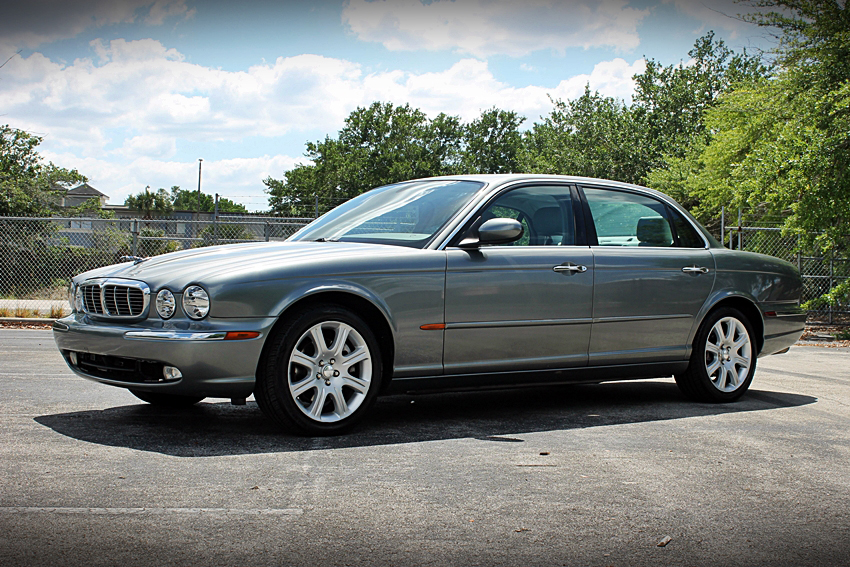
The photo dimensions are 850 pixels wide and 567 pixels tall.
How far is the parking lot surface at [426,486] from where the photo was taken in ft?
9.98

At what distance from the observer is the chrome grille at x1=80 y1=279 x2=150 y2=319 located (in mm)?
4766

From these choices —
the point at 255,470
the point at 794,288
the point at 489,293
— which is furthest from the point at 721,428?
the point at 255,470

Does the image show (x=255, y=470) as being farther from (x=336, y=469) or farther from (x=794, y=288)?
(x=794, y=288)

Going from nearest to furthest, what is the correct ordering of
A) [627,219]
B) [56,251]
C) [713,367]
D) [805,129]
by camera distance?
[627,219] → [713,367] → [805,129] → [56,251]

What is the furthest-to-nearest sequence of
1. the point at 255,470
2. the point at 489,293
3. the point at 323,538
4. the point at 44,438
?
the point at 489,293, the point at 44,438, the point at 255,470, the point at 323,538

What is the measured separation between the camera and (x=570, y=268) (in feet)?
19.0

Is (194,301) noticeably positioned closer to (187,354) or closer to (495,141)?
(187,354)

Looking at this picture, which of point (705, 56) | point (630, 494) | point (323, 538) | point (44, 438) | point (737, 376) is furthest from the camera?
point (705, 56)

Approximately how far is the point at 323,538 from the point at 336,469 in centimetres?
105

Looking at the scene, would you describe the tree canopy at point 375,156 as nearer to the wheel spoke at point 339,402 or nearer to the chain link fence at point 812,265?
the chain link fence at point 812,265

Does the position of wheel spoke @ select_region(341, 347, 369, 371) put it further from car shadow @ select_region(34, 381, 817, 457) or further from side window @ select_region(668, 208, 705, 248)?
side window @ select_region(668, 208, 705, 248)

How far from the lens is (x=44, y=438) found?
4.69 metres

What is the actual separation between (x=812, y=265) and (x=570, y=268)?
1457 cm

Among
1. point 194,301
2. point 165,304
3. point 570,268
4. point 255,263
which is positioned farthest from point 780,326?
point 165,304
